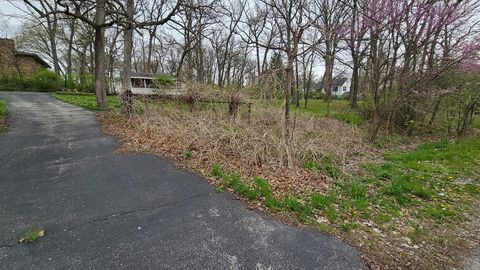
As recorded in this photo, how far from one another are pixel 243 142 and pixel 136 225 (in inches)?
128

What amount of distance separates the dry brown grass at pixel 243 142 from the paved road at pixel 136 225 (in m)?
1.03

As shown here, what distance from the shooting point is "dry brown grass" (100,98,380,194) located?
468 cm

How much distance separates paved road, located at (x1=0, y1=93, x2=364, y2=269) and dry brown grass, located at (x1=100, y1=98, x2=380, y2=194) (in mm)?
1034

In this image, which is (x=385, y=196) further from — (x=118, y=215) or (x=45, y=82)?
(x=45, y=82)

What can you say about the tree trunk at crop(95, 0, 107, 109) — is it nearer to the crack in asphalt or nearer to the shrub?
the crack in asphalt

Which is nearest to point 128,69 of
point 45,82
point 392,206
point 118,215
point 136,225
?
point 118,215

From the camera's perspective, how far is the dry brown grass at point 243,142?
15.3ft

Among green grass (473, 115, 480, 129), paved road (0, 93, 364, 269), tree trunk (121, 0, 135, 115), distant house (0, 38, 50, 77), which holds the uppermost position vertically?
distant house (0, 38, 50, 77)

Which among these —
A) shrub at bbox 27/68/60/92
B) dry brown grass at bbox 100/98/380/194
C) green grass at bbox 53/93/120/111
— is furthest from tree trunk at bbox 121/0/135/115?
shrub at bbox 27/68/60/92

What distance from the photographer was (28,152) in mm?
5238

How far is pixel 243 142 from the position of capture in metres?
5.61

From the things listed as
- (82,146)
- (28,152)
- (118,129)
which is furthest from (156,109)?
(28,152)

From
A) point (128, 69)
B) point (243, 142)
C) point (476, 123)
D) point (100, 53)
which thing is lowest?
point (243, 142)

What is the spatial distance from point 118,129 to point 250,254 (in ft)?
22.7
